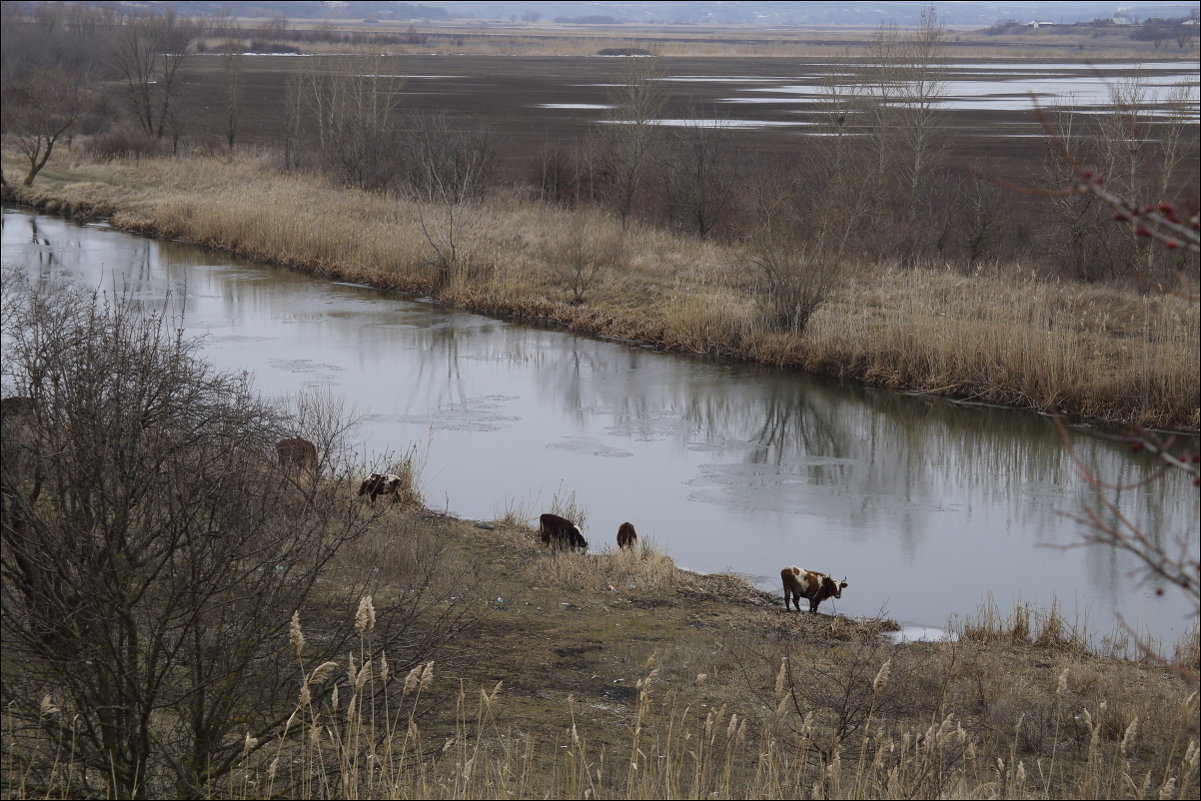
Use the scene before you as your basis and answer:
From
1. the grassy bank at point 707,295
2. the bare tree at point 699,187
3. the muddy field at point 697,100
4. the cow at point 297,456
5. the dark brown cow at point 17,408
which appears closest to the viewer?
the dark brown cow at point 17,408

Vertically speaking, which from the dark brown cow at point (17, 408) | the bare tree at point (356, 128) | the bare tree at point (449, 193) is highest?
the bare tree at point (356, 128)

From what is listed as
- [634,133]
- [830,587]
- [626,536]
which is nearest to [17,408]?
[626,536]

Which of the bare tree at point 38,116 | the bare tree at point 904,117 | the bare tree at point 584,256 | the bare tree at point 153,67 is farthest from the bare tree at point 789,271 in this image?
the bare tree at point 153,67

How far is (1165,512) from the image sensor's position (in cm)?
1298

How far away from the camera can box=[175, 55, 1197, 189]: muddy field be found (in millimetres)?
41844

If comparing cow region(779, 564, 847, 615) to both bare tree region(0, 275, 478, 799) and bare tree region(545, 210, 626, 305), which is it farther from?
bare tree region(545, 210, 626, 305)

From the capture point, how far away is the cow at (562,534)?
10.7m

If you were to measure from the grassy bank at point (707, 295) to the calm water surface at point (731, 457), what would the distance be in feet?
1.96

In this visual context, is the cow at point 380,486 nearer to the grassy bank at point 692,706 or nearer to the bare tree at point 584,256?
the grassy bank at point 692,706

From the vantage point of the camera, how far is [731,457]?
15109 millimetres

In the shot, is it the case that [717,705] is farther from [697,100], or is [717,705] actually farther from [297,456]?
[697,100]

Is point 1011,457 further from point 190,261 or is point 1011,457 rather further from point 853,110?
point 190,261

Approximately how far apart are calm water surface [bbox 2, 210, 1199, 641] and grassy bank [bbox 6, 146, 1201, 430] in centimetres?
60

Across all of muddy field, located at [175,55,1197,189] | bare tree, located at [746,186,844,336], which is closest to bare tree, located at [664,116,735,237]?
muddy field, located at [175,55,1197,189]
